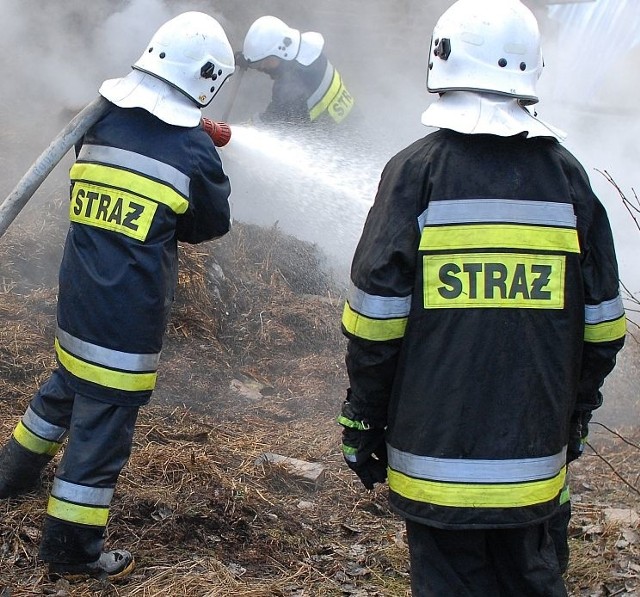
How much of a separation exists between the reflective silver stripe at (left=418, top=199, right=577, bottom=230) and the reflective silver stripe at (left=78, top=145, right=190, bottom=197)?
1.03 metres

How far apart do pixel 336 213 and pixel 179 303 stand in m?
2.63

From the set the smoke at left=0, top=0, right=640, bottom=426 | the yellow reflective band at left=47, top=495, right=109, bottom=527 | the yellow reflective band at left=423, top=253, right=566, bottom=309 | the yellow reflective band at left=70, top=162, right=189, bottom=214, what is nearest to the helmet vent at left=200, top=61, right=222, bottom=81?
Result: the yellow reflective band at left=70, top=162, right=189, bottom=214

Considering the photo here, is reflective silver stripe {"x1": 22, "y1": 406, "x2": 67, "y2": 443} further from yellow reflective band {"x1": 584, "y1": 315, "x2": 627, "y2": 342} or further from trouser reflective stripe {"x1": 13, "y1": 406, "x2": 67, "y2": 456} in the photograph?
yellow reflective band {"x1": 584, "y1": 315, "x2": 627, "y2": 342}

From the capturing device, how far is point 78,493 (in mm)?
2838

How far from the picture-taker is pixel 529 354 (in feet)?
7.24

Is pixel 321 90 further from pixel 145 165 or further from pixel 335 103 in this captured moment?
pixel 145 165

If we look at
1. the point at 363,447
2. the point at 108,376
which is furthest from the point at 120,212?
the point at 363,447

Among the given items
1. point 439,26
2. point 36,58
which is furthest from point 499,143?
point 36,58

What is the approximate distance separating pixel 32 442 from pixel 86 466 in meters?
0.40

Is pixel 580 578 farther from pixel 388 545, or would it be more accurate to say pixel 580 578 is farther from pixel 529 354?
pixel 529 354

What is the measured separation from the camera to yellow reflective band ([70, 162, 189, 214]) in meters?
2.85

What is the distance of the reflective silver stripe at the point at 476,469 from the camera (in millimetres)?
2221

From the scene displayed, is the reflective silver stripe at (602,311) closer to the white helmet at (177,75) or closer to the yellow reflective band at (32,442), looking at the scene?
the white helmet at (177,75)

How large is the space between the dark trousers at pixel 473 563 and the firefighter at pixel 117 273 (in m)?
1.12
